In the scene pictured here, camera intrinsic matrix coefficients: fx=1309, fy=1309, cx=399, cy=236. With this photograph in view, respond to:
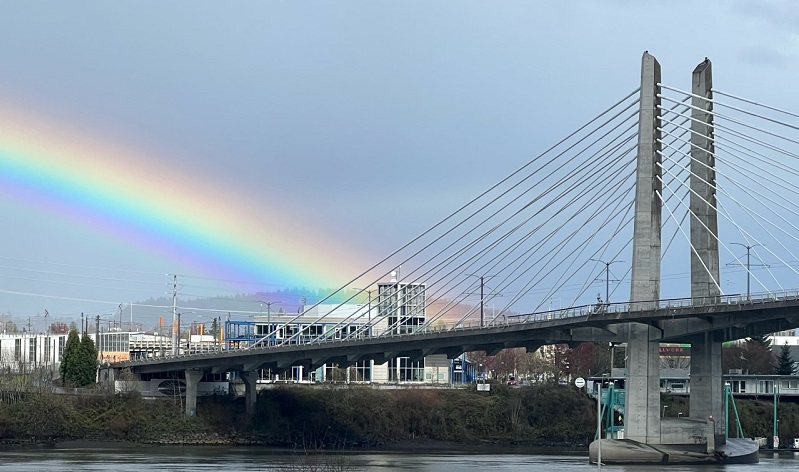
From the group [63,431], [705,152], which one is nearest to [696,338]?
[705,152]

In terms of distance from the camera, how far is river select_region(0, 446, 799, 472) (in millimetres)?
78250

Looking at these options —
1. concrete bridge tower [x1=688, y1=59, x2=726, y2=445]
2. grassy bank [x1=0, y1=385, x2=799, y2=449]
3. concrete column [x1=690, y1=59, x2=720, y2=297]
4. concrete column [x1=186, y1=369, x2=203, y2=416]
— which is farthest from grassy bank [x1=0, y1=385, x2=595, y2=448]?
concrete column [x1=690, y1=59, x2=720, y2=297]

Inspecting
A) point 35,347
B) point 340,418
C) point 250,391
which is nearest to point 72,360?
point 250,391

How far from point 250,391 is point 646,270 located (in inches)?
1782

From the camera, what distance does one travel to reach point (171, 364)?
11381cm

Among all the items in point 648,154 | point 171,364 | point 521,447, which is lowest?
point 521,447

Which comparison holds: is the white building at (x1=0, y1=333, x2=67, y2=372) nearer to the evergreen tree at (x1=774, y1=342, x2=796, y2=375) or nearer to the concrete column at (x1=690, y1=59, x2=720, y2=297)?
the evergreen tree at (x1=774, y1=342, x2=796, y2=375)

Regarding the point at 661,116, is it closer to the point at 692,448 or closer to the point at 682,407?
the point at 692,448

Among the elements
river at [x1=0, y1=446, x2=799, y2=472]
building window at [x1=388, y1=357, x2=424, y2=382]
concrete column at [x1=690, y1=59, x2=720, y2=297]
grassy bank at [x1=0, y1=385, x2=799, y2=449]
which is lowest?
river at [x1=0, y1=446, x2=799, y2=472]

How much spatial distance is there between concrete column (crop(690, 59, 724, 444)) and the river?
556 cm

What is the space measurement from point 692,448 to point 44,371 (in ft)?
214

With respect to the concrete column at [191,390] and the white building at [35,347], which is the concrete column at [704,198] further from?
the white building at [35,347]

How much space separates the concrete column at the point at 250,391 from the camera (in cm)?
11612

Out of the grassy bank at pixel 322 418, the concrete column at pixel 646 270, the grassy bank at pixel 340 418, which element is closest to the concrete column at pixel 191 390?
the grassy bank at pixel 322 418
